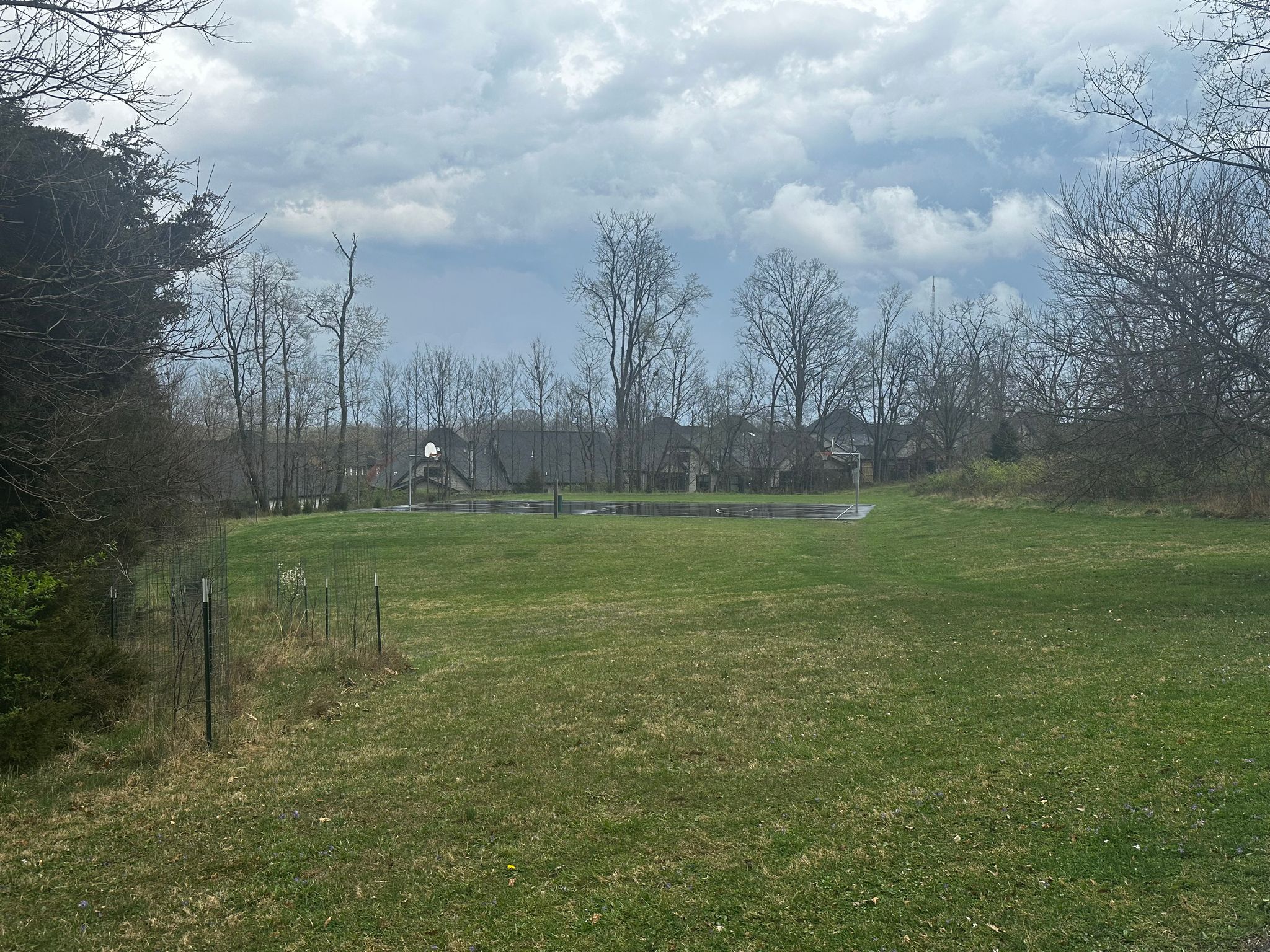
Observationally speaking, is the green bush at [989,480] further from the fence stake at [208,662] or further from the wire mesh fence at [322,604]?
the fence stake at [208,662]

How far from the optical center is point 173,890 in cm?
415

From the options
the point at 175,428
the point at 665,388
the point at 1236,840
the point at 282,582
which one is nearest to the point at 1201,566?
the point at 1236,840

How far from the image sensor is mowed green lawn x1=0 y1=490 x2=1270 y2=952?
369cm

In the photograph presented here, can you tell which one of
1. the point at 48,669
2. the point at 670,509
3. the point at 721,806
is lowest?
the point at 721,806

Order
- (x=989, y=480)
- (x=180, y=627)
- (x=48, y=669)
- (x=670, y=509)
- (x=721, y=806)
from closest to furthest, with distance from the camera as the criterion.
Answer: (x=721, y=806)
(x=48, y=669)
(x=180, y=627)
(x=989, y=480)
(x=670, y=509)

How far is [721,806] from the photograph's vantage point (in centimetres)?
503

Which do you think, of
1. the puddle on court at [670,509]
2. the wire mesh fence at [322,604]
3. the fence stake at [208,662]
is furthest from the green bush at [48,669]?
the puddle on court at [670,509]

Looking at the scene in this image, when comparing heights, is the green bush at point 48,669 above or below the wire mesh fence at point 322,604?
A: above

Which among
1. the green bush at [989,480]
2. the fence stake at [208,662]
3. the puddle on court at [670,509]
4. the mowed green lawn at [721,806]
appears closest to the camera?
the mowed green lawn at [721,806]

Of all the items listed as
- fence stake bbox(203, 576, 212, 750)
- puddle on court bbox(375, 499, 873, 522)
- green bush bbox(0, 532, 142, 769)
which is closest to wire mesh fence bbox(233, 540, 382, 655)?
green bush bbox(0, 532, 142, 769)

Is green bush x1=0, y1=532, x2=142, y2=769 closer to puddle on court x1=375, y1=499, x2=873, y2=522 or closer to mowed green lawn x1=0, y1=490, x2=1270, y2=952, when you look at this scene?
mowed green lawn x1=0, y1=490, x2=1270, y2=952

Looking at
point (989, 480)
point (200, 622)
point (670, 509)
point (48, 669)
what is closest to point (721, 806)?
point (200, 622)

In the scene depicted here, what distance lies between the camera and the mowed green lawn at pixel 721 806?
3689 mm

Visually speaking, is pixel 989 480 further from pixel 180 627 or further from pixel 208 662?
pixel 208 662
